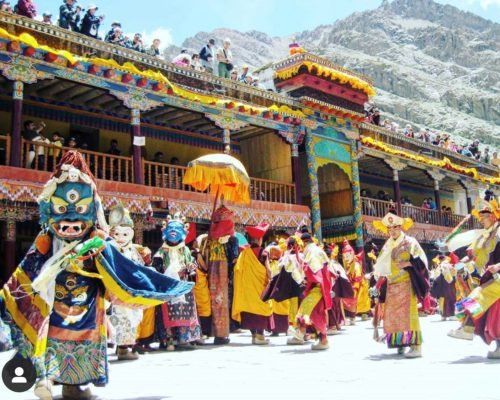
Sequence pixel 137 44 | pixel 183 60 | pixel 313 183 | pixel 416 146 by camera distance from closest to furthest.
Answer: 1. pixel 137 44
2. pixel 183 60
3. pixel 313 183
4. pixel 416 146

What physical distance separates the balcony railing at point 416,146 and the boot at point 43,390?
1633cm

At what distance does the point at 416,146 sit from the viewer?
2167 cm

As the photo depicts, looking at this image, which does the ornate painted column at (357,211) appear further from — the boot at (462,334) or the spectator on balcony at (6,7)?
the boot at (462,334)

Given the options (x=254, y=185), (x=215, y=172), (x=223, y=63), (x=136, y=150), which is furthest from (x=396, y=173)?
(x=215, y=172)

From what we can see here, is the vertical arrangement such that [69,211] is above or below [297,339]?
above

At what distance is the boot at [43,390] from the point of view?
12.2ft

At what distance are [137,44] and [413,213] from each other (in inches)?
483

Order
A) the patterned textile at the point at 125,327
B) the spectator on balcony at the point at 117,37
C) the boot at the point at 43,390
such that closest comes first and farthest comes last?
1. the boot at the point at 43,390
2. the patterned textile at the point at 125,327
3. the spectator on balcony at the point at 117,37

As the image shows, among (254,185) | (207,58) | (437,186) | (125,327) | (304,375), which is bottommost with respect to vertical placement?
(304,375)

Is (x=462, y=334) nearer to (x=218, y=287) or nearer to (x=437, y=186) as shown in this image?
(x=218, y=287)

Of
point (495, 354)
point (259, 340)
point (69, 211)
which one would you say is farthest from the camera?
point (259, 340)

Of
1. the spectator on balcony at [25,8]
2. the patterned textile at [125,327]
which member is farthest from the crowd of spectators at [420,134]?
the patterned textile at [125,327]

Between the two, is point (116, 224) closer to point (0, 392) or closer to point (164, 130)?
point (0, 392)

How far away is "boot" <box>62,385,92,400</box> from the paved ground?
144 millimetres
